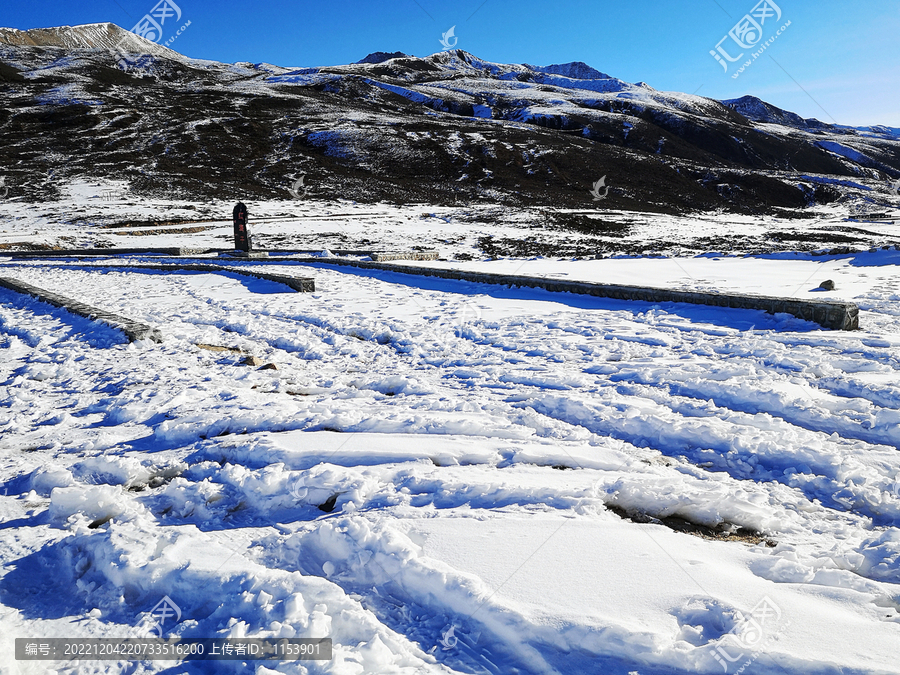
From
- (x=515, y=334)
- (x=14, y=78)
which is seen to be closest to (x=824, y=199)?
(x=515, y=334)

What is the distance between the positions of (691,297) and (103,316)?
31.9ft

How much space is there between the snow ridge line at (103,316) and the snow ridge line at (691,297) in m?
7.10

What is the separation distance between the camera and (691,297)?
9.01 m

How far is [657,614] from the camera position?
244 cm

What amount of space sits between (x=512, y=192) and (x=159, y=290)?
144 ft

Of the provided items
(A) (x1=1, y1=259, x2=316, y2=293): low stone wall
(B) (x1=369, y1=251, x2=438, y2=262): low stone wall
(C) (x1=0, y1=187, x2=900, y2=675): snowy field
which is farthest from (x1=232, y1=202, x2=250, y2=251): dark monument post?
(C) (x1=0, y1=187, x2=900, y2=675): snowy field

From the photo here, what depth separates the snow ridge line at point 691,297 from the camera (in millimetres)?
7129

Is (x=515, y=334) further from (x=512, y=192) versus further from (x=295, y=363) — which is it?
(x=512, y=192)

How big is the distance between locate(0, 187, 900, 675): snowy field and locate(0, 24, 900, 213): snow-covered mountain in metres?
41.9

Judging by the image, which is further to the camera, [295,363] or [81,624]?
[295,363]

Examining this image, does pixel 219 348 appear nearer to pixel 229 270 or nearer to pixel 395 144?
pixel 229 270

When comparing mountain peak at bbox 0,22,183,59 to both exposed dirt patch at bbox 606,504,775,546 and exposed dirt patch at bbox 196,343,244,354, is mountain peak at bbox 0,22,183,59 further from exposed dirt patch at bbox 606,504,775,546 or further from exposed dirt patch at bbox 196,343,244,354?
exposed dirt patch at bbox 606,504,775,546

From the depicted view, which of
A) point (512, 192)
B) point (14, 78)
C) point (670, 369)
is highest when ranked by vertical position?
point (14, 78)

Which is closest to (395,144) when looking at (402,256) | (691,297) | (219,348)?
(402,256)
